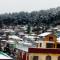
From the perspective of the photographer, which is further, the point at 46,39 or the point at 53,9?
the point at 53,9

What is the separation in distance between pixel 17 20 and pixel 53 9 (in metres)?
15.2

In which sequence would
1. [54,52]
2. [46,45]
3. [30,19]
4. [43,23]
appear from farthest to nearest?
[30,19] < [43,23] < [46,45] < [54,52]

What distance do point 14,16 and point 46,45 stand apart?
108 metres

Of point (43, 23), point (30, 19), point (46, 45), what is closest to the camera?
point (46, 45)

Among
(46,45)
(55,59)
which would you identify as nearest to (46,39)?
(46,45)

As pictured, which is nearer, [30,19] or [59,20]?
[59,20]

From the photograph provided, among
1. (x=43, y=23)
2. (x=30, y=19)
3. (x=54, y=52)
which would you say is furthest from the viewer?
(x=30, y=19)

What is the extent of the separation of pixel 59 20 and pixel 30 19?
15693 millimetres

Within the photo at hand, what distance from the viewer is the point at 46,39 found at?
112 feet

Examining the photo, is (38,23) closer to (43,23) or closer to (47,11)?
(43,23)

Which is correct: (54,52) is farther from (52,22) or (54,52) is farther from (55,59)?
(52,22)

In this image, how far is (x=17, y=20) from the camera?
440 feet

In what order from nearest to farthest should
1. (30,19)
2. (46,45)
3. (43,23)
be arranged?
(46,45), (43,23), (30,19)

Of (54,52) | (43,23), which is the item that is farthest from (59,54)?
(43,23)
